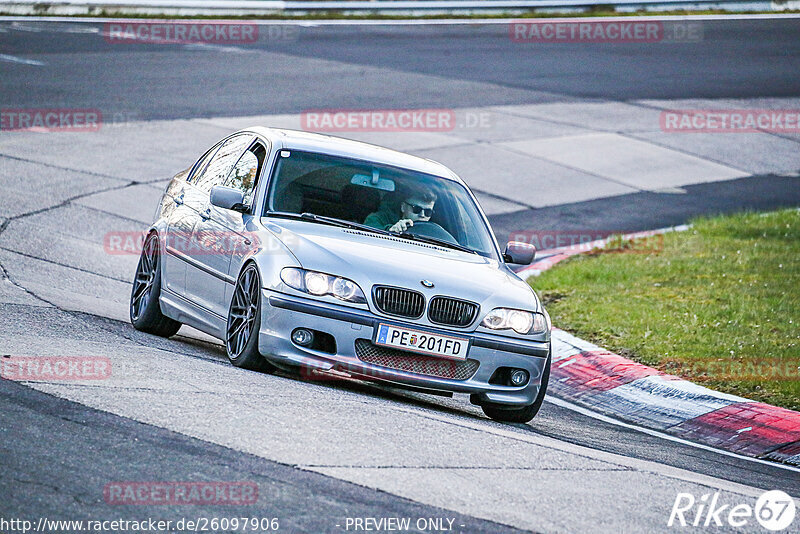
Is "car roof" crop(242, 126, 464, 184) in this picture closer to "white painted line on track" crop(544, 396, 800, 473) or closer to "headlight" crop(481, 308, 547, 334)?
"headlight" crop(481, 308, 547, 334)

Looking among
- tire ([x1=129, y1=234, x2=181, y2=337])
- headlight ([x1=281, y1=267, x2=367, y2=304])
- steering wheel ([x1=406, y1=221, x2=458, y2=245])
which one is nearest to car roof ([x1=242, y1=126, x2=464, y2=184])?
steering wheel ([x1=406, y1=221, x2=458, y2=245])

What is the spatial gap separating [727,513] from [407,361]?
2.29m

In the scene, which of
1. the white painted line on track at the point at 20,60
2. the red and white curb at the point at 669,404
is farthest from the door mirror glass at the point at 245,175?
the white painted line on track at the point at 20,60

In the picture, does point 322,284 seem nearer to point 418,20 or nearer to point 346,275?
point 346,275

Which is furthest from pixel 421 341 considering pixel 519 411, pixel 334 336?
pixel 519 411

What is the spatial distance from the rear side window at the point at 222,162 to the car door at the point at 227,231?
0.46ft

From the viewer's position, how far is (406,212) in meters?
8.94

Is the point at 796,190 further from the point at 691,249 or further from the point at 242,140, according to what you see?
the point at 242,140

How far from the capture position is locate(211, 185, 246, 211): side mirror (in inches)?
337

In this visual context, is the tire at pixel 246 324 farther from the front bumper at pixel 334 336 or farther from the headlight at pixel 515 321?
the headlight at pixel 515 321

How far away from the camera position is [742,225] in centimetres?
1580

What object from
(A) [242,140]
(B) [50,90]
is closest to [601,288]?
(A) [242,140]

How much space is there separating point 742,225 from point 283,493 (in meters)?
11.5

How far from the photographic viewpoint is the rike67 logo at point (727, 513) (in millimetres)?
5887
